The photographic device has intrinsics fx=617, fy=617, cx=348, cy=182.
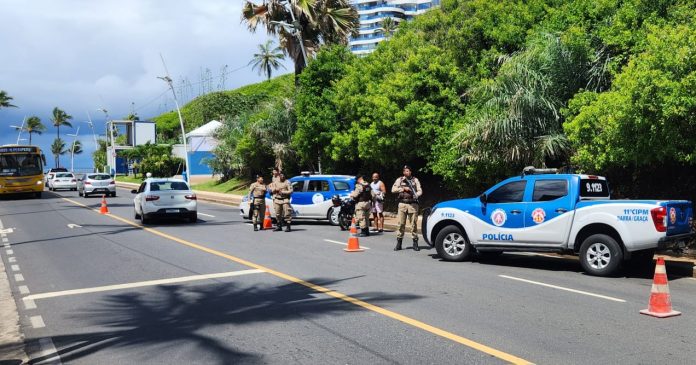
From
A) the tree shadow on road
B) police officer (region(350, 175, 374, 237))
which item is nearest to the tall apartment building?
police officer (region(350, 175, 374, 237))

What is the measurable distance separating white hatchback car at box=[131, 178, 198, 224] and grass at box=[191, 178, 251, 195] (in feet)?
66.3

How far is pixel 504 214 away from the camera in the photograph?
1168cm

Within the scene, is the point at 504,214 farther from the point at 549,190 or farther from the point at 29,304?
the point at 29,304

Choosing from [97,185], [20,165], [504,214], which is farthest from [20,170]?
[504,214]

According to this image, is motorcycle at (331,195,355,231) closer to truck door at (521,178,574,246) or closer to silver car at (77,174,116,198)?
truck door at (521,178,574,246)

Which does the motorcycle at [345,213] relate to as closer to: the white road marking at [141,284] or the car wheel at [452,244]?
the car wheel at [452,244]

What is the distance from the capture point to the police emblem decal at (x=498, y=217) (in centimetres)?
1168

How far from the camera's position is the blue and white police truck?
64.7 ft

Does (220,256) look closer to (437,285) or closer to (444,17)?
(437,285)

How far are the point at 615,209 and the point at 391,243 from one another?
634 cm

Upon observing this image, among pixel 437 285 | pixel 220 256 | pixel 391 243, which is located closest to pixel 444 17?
pixel 391 243

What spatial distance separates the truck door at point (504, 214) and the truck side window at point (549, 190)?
0.26 meters

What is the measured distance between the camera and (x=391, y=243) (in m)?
15.5

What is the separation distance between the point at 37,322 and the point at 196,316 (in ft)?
6.37
